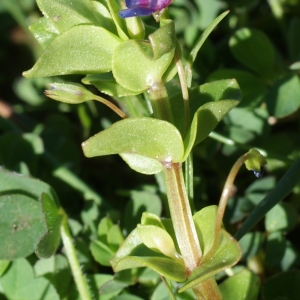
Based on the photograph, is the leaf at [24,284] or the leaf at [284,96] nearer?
the leaf at [24,284]

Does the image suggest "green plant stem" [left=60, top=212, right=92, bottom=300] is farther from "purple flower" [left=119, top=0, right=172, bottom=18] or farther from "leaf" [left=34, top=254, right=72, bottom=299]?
"purple flower" [left=119, top=0, right=172, bottom=18]

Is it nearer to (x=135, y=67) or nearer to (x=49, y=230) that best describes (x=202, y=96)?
(x=135, y=67)

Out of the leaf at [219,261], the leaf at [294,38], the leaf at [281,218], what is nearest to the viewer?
the leaf at [219,261]

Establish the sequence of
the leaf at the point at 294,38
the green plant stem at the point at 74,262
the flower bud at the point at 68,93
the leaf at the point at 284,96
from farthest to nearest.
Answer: the leaf at the point at 294,38
the leaf at the point at 284,96
the green plant stem at the point at 74,262
the flower bud at the point at 68,93

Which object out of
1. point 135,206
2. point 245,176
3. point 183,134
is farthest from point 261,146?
point 183,134

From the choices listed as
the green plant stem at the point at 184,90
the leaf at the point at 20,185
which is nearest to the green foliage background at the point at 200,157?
the leaf at the point at 20,185

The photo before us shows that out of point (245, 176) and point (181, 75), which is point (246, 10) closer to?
point (245, 176)

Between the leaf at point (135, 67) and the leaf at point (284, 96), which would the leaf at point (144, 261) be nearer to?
the leaf at point (135, 67)
